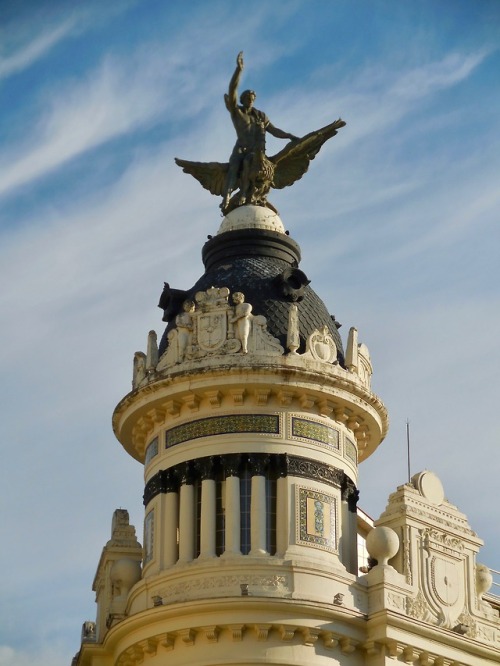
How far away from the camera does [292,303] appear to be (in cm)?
4806

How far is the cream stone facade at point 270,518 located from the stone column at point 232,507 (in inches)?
1.5

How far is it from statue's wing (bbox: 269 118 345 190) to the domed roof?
79.2 inches

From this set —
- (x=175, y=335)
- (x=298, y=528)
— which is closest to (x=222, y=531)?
(x=298, y=528)

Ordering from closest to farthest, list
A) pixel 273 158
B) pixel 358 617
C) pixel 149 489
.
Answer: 1. pixel 358 617
2. pixel 149 489
3. pixel 273 158

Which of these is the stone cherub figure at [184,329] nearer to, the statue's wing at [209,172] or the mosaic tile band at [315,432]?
the mosaic tile band at [315,432]

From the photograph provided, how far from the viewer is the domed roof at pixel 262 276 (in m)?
47.9

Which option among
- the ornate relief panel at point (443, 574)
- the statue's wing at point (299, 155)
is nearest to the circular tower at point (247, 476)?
the ornate relief panel at point (443, 574)

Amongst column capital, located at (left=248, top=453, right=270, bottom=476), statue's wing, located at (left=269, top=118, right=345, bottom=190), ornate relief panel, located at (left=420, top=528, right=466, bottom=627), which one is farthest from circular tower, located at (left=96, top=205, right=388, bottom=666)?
statue's wing, located at (left=269, top=118, right=345, bottom=190)

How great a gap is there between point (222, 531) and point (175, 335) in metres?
5.02

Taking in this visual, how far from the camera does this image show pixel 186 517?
46312 mm

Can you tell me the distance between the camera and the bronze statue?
51781 millimetres

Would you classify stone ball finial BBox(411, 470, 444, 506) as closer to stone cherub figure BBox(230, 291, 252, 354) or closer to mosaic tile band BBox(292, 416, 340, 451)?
mosaic tile band BBox(292, 416, 340, 451)

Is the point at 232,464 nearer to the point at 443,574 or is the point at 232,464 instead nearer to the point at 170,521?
the point at 170,521

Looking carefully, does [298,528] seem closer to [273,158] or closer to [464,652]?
[464,652]
